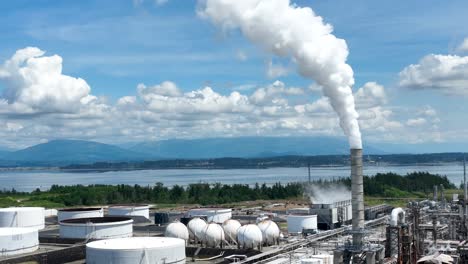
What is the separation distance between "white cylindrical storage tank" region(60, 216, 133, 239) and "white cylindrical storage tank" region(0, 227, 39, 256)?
10.4 feet

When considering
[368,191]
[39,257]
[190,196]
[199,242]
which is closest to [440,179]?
[368,191]

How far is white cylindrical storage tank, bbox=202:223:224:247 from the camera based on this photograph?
46500 millimetres

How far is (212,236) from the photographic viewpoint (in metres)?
46.5

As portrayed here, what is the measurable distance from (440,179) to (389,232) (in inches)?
3718

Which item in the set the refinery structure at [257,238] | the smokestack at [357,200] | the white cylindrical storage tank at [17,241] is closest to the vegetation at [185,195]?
the refinery structure at [257,238]

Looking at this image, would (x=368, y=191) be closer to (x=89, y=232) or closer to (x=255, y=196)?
(x=255, y=196)

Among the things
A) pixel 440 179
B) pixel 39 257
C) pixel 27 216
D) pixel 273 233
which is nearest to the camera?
pixel 39 257

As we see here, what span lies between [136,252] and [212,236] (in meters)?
13.5

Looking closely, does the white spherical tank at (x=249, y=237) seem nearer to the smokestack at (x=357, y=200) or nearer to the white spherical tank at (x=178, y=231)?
the white spherical tank at (x=178, y=231)

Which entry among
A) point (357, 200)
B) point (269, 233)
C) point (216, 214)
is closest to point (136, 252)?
point (357, 200)

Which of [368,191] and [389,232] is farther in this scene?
[368,191]

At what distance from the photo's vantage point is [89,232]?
A: 47.4 meters

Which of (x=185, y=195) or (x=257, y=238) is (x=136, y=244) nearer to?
(x=257, y=238)

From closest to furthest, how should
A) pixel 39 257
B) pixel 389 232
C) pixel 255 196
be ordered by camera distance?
pixel 389 232 < pixel 39 257 < pixel 255 196
